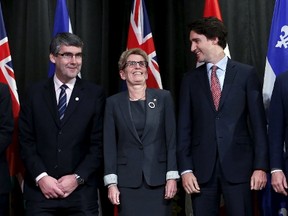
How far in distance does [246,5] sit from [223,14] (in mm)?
207

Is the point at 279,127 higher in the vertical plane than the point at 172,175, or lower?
higher

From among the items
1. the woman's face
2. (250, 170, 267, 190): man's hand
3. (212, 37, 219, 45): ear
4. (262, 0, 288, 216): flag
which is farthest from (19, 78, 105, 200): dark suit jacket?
(262, 0, 288, 216): flag

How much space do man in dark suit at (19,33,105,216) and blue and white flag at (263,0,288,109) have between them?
1236mm

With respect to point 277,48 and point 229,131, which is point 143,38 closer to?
point 277,48

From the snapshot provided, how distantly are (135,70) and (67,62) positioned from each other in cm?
44

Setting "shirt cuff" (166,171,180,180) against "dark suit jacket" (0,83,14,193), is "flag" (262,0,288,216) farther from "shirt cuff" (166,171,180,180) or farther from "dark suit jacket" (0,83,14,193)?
"dark suit jacket" (0,83,14,193)

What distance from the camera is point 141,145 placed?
10.4ft

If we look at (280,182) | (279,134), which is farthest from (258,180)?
(279,134)

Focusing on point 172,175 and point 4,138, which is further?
point 4,138

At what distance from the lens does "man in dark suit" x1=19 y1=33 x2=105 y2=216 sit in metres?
3.21

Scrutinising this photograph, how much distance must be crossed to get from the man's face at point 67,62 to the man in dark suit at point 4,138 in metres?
0.37

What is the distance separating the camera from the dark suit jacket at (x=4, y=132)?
10.7 ft

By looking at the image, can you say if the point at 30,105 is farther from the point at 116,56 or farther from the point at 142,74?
the point at 116,56

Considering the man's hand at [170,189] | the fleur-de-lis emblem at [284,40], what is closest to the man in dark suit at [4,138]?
the man's hand at [170,189]
